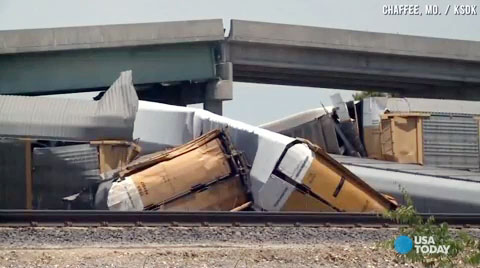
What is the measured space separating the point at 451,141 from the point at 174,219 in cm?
1626

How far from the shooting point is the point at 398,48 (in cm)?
4331

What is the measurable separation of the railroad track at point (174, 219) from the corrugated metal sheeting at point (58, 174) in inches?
198

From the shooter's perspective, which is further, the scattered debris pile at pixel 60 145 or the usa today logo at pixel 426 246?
the scattered debris pile at pixel 60 145

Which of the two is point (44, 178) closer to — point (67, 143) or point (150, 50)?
point (67, 143)

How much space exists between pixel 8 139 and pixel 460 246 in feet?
50.1

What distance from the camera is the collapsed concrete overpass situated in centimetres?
3800

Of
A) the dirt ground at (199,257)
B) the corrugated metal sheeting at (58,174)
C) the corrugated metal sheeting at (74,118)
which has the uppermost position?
the corrugated metal sheeting at (74,118)

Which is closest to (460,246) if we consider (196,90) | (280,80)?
(196,90)

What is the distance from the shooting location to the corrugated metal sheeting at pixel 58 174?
20.7 m

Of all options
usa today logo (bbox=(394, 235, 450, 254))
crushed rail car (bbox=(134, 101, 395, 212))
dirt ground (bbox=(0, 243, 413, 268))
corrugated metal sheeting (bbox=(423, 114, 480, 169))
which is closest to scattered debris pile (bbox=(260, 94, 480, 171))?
corrugated metal sheeting (bbox=(423, 114, 480, 169))

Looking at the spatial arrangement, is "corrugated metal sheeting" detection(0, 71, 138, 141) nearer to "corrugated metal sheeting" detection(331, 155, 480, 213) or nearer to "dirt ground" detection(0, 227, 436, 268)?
"corrugated metal sheeting" detection(331, 155, 480, 213)

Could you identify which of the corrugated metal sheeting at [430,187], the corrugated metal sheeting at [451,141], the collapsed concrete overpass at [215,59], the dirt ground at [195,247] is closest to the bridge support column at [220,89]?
the collapsed concrete overpass at [215,59]

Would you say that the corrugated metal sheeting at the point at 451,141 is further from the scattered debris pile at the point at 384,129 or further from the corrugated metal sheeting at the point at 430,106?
the corrugated metal sheeting at the point at 430,106

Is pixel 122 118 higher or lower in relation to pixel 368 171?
higher
